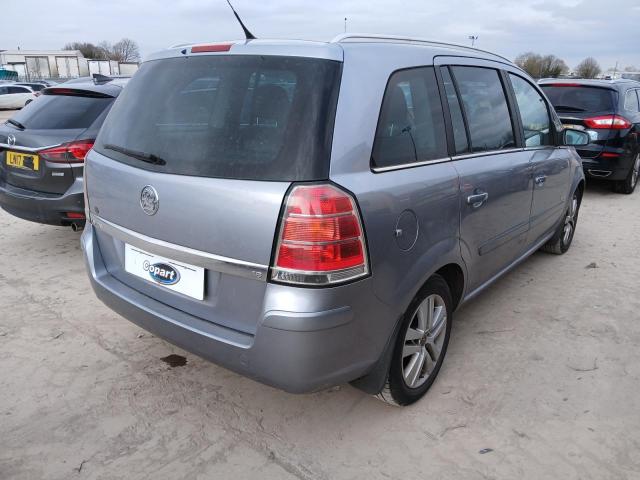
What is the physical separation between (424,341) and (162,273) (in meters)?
1.32

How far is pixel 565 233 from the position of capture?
4852 mm

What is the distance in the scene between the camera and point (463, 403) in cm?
262

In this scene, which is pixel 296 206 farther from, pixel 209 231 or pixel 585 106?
pixel 585 106

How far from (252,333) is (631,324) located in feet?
9.37

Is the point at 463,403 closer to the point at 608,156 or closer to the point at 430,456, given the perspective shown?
the point at 430,456

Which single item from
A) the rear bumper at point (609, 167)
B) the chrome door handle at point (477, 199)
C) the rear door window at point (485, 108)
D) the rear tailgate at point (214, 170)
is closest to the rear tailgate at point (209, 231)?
the rear tailgate at point (214, 170)

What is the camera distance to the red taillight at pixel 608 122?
709 cm

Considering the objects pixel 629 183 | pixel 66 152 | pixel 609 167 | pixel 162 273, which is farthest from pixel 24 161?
pixel 629 183

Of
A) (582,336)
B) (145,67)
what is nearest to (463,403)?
(582,336)

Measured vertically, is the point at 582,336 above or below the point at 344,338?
below

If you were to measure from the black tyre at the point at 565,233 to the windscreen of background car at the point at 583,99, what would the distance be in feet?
9.54

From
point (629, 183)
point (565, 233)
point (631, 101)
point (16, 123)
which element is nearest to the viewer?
point (16, 123)

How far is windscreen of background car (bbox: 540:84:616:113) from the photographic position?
7.24 meters

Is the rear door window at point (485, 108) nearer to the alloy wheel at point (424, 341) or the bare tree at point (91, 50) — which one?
the alloy wheel at point (424, 341)
